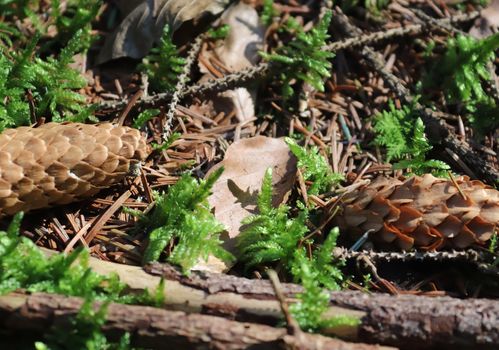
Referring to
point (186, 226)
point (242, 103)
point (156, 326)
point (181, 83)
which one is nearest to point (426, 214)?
point (186, 226)

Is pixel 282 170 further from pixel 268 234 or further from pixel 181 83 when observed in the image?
pixel 181 83

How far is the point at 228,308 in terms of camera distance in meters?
2.30

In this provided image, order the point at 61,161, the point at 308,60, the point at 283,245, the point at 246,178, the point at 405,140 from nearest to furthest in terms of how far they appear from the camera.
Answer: the point at 61,161 < the point at 283,245 < the point at 246,178 < the point at 405,140 < the point at 308,60

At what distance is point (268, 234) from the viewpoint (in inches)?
105

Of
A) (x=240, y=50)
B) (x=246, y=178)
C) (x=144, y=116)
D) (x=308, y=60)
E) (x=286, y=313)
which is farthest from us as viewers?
(x=240, y=50)

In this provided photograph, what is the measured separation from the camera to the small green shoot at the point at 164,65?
3250mm

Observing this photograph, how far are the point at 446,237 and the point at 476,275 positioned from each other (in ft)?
0.84

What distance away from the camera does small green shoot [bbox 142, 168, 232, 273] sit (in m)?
2.50

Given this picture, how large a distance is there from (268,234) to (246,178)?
346 mm

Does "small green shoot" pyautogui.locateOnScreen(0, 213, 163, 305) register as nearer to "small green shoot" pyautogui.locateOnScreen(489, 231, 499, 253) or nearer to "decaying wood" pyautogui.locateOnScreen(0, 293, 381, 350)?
"decaying wood" pyautogui.locateOnScreen(0, 293, 381, 350)

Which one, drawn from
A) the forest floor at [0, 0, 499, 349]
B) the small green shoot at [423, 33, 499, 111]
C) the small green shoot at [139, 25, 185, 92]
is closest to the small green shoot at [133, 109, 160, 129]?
the forest floor at [0, 0, 499, 349]

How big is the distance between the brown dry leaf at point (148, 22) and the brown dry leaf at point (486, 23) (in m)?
1.61

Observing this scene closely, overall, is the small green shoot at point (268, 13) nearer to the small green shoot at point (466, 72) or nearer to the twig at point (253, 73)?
the twig at point (253, 73)

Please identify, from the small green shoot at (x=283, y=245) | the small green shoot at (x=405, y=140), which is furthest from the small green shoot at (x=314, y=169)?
the small green shoot at (x=405, y=140)
